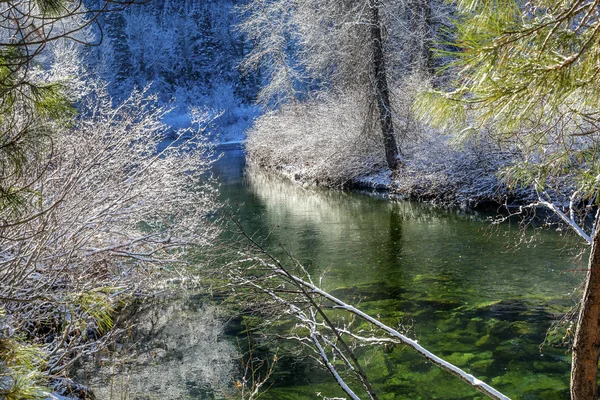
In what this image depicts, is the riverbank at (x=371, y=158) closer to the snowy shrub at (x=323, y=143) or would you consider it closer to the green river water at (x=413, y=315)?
the snowy shrub at (x=323, y=143)

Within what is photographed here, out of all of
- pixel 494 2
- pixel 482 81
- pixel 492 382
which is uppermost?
pixel 494 2

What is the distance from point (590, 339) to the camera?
2904 millimetres

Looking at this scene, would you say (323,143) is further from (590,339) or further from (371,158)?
(590,339)

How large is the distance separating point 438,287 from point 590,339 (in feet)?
16.8

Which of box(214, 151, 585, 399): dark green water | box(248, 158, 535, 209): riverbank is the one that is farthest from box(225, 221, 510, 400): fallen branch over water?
box(248, 158, 535, 209): riverbank

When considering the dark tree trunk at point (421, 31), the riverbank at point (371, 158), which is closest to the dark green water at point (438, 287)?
the riverbank at point (371, 158)

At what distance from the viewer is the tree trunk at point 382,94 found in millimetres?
16062

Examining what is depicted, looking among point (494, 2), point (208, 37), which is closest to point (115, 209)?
point (494, 2)

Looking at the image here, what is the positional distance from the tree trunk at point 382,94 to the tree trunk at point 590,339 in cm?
1365

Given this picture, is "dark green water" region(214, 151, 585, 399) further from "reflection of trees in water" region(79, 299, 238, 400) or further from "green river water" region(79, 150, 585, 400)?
"reflection of trees in water" region(79, 299, 238, 400)

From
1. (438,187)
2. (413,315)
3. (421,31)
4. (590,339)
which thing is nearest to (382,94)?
(421,31)

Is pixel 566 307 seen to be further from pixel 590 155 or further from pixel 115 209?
pixel 115 209

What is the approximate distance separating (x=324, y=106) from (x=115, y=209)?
46.8 feet

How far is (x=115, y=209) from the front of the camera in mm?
7352
